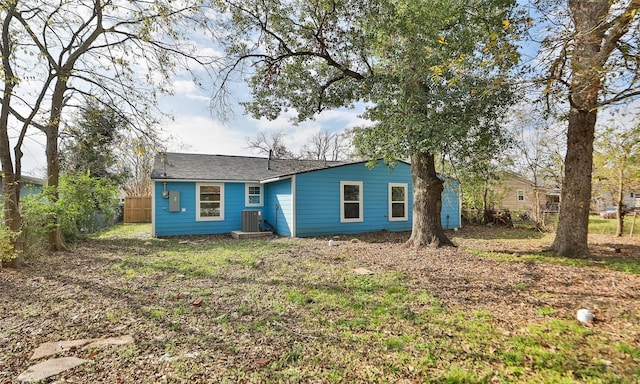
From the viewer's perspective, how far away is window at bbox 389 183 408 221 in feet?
40.0

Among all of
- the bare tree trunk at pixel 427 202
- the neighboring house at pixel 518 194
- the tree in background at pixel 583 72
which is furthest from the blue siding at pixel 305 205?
the tree in background at pixel 583 72

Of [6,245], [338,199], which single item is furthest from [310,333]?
[338,199]

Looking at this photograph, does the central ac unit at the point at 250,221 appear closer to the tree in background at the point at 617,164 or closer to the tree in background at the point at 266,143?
the tree in background at the point at 617,164

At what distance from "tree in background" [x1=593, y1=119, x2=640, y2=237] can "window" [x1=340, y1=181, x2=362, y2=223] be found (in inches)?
335

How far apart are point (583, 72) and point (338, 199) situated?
823 cm

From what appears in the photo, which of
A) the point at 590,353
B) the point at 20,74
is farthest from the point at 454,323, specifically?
the point at 20,74

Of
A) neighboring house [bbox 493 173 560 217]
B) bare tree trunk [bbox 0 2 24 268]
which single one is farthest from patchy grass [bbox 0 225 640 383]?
neighboring house [bbox 493 173 560 217]

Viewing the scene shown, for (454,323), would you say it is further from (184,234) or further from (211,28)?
(184,234)

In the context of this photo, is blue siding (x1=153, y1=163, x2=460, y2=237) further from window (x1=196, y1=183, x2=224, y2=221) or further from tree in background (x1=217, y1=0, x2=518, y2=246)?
tree in background (x1=217, y1=0, x2=518, y2=246)

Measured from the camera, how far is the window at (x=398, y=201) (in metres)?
12.2

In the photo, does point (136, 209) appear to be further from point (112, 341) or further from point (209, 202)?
point (112, 341)

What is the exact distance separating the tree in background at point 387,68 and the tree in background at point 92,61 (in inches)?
45.4

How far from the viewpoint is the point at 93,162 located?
1465 centimetres

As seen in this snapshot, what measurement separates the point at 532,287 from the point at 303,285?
3.49 meters
